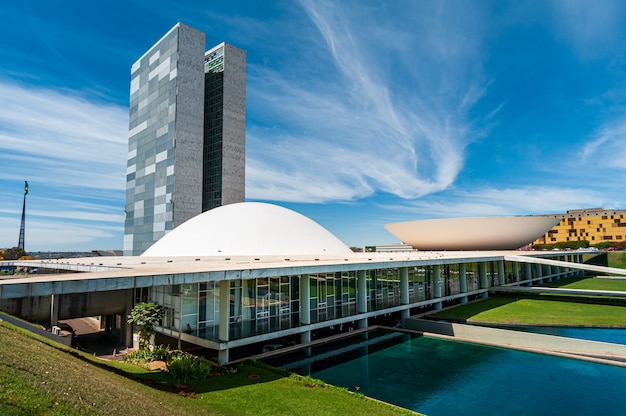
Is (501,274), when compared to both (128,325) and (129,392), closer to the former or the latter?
A: (128,325)

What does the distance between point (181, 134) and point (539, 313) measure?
52223mm

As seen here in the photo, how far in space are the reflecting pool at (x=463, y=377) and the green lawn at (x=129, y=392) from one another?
2.09 meters

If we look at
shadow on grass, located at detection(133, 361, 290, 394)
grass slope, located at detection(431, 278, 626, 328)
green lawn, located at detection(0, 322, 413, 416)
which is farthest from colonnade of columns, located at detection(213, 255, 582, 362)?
green lawn, located at detection(0, 322, 413, 416)

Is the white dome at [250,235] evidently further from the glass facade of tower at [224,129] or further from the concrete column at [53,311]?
the glass facade of tower at [224,129]

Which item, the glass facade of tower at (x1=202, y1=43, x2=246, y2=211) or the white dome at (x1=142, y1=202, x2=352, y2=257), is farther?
the glass facade of tower at (x1=202, y1=43, x2=246, y2=211)

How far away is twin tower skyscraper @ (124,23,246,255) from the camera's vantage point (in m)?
56.8

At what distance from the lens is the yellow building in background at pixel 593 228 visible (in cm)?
9681

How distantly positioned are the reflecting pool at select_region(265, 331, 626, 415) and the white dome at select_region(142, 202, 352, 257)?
542 inches

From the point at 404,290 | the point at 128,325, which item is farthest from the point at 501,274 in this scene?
the point at 128,325

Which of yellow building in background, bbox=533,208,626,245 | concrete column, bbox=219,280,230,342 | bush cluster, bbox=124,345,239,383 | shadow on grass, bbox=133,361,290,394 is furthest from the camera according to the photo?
yellow building in background, bbox=533,208,626,245

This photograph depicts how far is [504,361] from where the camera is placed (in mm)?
16938

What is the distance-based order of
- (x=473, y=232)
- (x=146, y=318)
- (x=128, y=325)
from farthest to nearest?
(x=473, y=232), (x=128, y=325), (x=146, y=318)

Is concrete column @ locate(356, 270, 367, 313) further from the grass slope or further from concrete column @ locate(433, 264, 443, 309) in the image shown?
concrete column @ locate(433, 264, 443, 309)

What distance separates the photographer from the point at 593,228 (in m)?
101
